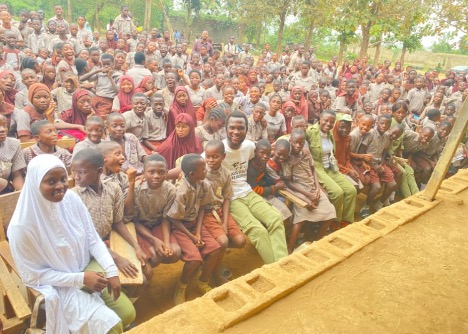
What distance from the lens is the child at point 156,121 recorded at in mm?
4621

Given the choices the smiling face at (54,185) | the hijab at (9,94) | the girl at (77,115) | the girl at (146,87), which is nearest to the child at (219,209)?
the smiling face at (54,185)

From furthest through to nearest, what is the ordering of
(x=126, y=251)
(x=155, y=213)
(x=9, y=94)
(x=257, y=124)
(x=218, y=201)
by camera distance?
(x=257, y=124) < (x=9, y=94) < (x=218, y=201) < (x=155, y=213) < (x=126, y=251)

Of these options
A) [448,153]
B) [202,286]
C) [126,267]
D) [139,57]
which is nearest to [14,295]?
[126,267]

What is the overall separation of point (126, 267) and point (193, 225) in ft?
2.79

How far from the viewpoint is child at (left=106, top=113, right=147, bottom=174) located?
3592 millimetres

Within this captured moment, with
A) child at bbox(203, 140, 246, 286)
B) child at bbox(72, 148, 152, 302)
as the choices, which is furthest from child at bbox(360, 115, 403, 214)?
child at bbox(72, 148, 152, 302)

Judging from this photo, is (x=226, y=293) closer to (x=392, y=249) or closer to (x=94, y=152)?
(x=392, y=249)

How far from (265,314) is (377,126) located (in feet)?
13.6

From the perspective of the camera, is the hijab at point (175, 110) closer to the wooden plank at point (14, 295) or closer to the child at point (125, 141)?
the child at point (125, 141)

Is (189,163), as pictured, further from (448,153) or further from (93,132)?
(448,153)

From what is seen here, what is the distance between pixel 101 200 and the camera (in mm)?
2586

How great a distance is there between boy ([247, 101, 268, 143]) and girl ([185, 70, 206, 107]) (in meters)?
1.68

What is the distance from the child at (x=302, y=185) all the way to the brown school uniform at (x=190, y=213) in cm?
118

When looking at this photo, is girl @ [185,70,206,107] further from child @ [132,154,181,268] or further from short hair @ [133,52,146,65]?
child @ [132,154,181,268]
